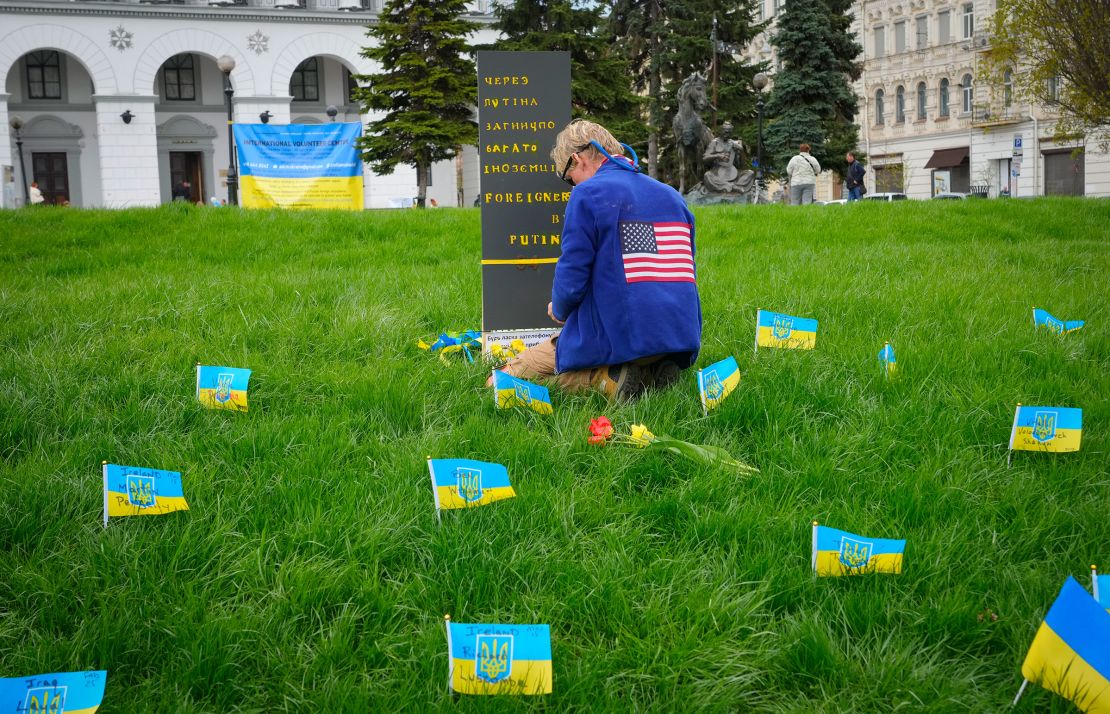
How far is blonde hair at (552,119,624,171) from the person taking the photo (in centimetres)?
519

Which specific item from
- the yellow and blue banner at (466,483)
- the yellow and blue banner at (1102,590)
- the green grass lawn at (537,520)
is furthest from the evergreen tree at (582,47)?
the yellow and blue banner at (1102,590)

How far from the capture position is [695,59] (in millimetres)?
35656

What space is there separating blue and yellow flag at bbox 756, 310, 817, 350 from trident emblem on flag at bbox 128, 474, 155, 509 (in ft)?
12.2

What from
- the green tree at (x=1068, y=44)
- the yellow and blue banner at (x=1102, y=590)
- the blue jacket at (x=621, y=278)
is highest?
the green tree at (x=1068, y=44)

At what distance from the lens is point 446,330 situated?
708 cm

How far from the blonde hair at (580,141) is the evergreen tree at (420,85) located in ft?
68.0

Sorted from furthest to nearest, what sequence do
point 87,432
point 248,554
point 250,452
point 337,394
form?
point 337,394
point 87,432
point 250,452
point 248,554

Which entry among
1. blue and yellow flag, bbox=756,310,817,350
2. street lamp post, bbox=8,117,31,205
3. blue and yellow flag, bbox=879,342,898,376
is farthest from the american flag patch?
street lamp post, bbox=8,117,31,205

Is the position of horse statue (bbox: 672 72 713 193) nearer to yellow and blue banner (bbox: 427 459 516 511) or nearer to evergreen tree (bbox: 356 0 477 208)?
evergreen tree (bbox: 356 0 477 208)

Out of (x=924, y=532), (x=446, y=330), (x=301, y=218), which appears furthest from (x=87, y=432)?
(x=301, y=218)

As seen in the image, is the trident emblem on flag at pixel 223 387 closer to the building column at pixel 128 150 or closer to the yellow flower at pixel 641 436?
the yellow flower at pixel 641 436

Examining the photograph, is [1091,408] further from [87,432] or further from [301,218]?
[301,218]

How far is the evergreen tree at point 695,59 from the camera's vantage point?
35344 mm

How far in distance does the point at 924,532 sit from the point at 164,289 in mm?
6707
